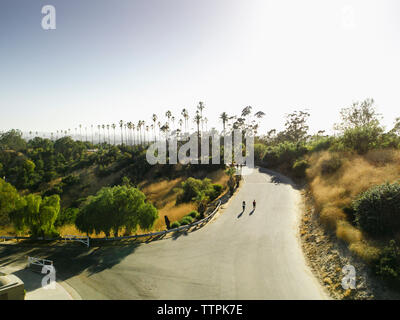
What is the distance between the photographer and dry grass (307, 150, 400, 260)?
12.9 m

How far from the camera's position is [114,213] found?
16.9m

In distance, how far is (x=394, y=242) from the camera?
10.9 meters

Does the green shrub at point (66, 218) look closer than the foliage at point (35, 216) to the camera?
No

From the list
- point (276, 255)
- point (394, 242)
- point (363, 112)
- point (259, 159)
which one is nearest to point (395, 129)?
point (363, 112)

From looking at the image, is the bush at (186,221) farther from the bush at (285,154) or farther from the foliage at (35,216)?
the bush at (285,154)

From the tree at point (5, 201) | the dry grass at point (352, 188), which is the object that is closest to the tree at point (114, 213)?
the tree at point (5, 201)

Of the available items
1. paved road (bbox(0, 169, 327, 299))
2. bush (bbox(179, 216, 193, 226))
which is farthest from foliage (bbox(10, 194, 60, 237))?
bush (bbox(179, 216, 193, 226))

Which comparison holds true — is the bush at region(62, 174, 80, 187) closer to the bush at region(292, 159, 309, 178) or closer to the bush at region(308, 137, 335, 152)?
the bush at region(292, 159, 309, 178)

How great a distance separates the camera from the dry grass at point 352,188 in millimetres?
12914

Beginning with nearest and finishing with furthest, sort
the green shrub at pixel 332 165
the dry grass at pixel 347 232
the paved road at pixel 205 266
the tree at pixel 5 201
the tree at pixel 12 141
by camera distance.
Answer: the paved road at pixel 205 266 < the dry grass at pixel 347 232 < the tree at pixel 5 201 < the green shrub at pixel 332 165 < the tree at pixel 12 141

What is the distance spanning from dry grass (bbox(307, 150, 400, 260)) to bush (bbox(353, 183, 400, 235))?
0.89 metres

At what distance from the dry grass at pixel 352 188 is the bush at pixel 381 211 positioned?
35.2 inches

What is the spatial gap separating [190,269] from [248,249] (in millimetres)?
4975
